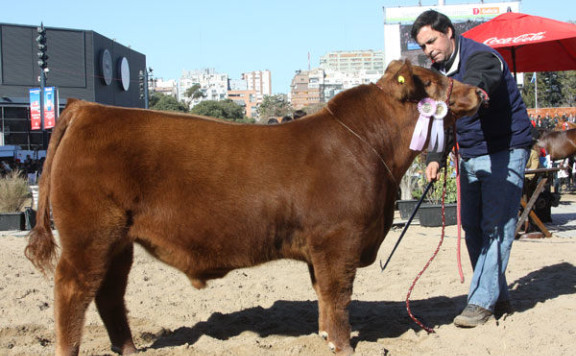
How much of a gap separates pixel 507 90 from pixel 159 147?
2.83m

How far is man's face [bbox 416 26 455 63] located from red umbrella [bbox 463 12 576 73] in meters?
5.02

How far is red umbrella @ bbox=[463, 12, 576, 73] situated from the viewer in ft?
30.1

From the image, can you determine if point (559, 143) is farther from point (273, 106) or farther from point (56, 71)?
point (273, 106)

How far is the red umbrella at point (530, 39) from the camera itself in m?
9.16

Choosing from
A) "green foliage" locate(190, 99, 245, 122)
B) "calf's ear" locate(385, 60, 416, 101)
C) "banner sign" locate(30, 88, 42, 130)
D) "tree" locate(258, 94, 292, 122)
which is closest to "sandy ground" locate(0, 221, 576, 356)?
"calf's ear" locate(385, 60, 416, 101)

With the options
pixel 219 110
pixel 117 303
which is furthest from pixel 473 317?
pixel 219 110

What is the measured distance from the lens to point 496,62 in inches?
174

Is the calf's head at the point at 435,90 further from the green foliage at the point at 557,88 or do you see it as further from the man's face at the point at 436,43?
the green foliage at the point at 557,88

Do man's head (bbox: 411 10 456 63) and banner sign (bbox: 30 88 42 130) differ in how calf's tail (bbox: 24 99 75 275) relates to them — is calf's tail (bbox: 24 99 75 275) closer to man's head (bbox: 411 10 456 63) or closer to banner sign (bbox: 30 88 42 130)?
man's head (bbox: 411 10 456 63)

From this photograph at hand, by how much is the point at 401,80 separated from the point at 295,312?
2477mm

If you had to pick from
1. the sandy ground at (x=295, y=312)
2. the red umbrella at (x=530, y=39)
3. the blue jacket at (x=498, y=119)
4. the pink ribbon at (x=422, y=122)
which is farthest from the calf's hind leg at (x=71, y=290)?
the red umbrella at (x=530, y=39)

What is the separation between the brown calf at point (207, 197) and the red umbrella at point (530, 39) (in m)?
6.12

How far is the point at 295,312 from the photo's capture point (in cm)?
537

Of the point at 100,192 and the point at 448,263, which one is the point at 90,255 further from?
the point at 448,263
